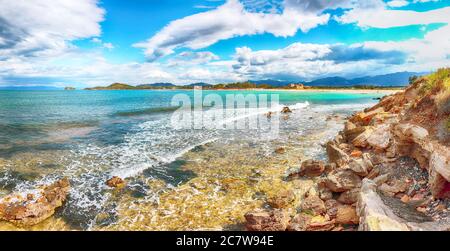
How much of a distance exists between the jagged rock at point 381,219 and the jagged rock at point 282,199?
332 cm

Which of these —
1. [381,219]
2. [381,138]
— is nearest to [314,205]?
[381,219]

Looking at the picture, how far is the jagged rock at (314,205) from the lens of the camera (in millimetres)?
10703

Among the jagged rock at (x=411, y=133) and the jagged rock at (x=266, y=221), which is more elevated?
the jagged rock at (x=411, y=133)

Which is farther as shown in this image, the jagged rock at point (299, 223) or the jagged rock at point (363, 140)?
the jagged rock at point (363, 140)

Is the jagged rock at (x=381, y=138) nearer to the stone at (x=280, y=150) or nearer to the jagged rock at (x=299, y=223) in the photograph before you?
the stone at (x=280, y=150)

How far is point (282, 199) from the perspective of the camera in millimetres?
12102

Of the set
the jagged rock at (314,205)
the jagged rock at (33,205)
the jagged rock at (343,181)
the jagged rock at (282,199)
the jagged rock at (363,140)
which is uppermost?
the jagged rock at (363,140)

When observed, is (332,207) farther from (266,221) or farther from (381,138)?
(381,138)

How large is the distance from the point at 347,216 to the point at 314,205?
1.56 metres

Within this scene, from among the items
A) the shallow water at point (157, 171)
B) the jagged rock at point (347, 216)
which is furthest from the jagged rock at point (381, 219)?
the shallow water at point (157, 171)

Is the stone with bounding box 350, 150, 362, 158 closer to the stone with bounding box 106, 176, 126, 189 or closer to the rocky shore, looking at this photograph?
the rocky shore

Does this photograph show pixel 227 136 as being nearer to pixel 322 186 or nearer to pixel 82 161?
pixel 82 161

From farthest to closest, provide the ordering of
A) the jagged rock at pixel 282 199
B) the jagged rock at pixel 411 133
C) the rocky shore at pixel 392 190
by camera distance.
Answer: the jagged rock at pixel 282 199 → the jagged rock at pixel 411 133 → the rocky shore at pixel 392 190
